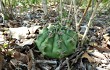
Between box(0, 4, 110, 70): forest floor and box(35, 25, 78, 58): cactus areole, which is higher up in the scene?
box(35, 25, 78, 58): cactus areole

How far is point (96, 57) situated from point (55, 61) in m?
0.34

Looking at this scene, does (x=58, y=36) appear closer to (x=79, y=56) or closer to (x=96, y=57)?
(x=79, y=56)

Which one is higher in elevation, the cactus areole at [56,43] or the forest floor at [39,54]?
the cactus areole at [56,43]

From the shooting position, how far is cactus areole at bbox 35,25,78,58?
1.87 meters

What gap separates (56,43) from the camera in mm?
1869

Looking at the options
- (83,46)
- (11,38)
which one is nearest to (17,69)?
(11,38)

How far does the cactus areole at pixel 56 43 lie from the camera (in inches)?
73.7

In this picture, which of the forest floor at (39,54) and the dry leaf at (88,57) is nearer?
the forest floor at (39,54)

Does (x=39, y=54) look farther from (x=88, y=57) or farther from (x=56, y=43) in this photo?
(x=88, y=57)

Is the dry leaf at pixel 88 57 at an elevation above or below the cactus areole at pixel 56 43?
below

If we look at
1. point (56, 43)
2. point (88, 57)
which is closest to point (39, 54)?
point (56, 43)

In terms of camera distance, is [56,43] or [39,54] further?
[39,54]

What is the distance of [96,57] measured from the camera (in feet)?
A: 6.84

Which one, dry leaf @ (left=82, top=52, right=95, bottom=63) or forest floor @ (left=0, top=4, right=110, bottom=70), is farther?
dry leaf @ (left=82, top=52, right=95, bottom=63)
